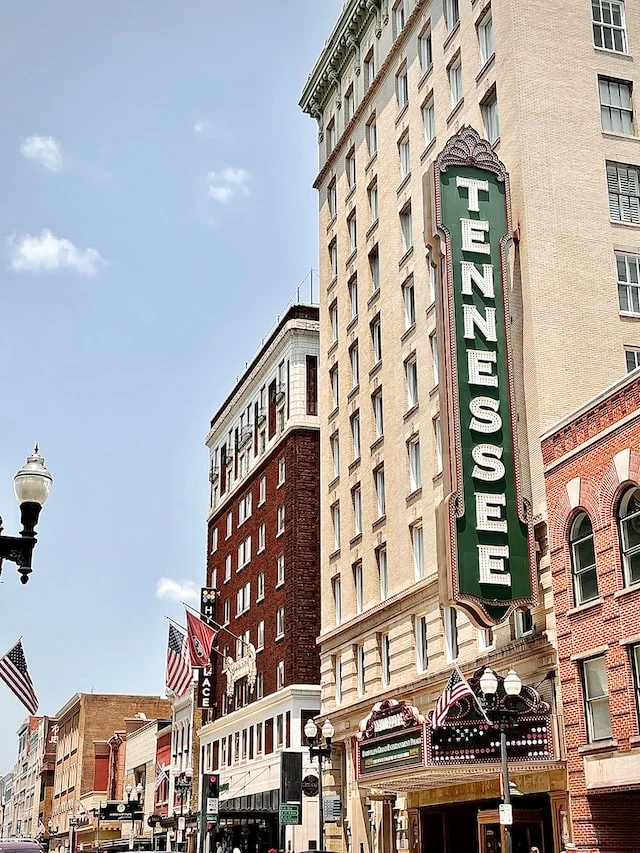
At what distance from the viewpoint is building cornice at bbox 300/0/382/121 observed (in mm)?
53656

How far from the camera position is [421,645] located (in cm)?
4066

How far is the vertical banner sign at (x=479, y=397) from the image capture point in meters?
32.8

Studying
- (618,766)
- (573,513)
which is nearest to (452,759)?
(618,766)

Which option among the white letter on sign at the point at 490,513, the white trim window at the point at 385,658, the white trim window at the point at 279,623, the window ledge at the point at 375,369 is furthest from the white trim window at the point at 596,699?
the white trim window at the point at 279,623

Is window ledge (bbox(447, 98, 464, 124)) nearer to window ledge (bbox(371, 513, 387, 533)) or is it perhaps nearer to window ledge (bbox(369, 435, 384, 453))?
window ledge (bbox(369, 435, 384, 453))

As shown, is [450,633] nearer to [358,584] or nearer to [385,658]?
[385,658]

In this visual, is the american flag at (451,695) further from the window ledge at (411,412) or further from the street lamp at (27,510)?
the street lamp at (27,510)

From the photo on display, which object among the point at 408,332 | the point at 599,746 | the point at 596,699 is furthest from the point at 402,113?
the point at 599,746

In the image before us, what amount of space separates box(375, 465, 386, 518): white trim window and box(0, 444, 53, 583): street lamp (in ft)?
101

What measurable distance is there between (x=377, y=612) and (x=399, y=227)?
1594cm

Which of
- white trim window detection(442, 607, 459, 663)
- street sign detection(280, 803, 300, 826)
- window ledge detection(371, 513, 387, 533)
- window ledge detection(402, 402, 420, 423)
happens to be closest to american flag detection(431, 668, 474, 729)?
white trim window detection(442, 607, 459, 663)

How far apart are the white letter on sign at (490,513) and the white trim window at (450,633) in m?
5.54

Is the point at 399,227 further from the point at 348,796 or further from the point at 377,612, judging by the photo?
the point at 348,796

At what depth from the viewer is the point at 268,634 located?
60.6 meters
